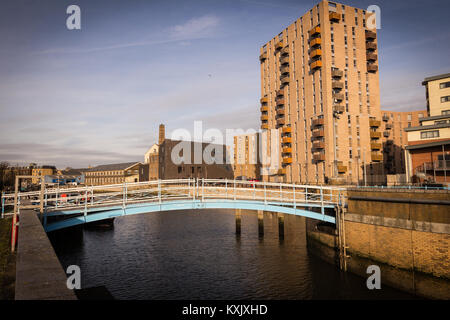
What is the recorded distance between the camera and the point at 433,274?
15.3m

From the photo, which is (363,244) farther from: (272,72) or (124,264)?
(272,72)

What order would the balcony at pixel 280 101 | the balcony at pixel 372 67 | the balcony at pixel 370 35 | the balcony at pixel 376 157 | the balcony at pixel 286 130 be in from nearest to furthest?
the balcony at pixel 376 157 < the balcony at pixel 372 67 < the balcony at pixel 370 35 < the balcony at pixel 286 130 < the balcony at pixel 280 101

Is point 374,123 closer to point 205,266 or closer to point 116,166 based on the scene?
point 205,266

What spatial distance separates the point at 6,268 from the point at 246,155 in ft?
402

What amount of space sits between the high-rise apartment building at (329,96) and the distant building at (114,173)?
189 feet

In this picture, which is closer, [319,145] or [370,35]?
[319,145]

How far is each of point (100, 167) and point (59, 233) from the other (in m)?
95.3

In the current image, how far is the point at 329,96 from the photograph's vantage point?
52000mm

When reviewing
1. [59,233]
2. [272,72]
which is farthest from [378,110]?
[59,233]

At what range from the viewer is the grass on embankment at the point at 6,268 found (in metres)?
6.22

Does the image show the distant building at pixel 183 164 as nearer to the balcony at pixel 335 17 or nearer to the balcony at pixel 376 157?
the balcony at pixel 376 157

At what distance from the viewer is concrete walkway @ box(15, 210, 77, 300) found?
4.68 meters

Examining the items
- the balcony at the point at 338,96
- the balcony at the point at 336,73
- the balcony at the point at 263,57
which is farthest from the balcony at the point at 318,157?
the balcony at the point at 263,57

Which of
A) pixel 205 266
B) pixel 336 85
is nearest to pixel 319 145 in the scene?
pixel 336 85
